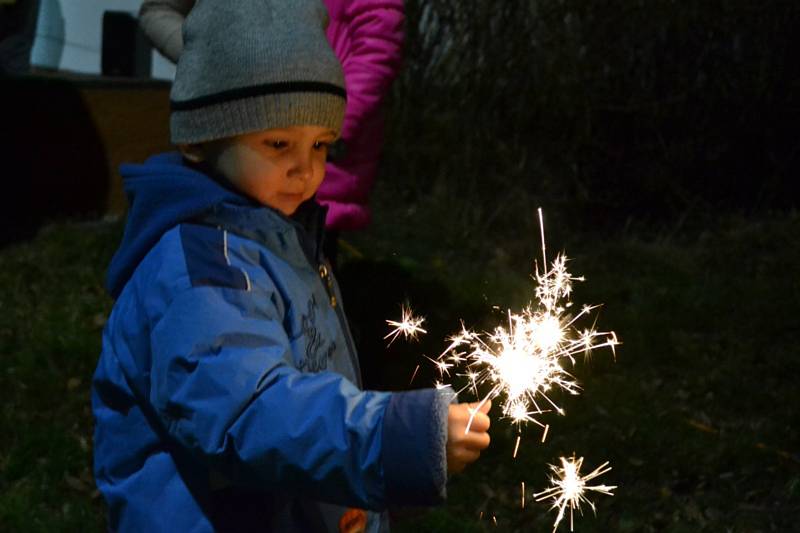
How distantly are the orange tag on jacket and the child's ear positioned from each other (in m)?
0.78

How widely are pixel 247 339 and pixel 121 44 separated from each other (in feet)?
25.9

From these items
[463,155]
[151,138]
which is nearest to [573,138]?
[463,155]

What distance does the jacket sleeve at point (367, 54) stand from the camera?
421cm

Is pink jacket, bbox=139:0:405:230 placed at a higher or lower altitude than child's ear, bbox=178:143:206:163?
lower

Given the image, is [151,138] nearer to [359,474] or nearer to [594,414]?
[594,414]

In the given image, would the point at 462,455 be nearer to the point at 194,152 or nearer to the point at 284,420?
the point at 284,420

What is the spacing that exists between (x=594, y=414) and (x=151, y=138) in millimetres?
4312

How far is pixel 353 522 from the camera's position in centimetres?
245

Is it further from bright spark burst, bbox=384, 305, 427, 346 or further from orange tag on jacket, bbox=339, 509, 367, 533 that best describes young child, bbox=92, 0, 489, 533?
bright spark burst, bbox=384, 305, 427, 346

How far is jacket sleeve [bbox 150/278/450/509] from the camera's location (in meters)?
1.90

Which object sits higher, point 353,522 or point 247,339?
point 247,339

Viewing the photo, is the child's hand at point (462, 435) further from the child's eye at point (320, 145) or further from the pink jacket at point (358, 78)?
the pink jacket at point (358, 78)

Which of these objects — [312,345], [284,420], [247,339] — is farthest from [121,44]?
[284,420]

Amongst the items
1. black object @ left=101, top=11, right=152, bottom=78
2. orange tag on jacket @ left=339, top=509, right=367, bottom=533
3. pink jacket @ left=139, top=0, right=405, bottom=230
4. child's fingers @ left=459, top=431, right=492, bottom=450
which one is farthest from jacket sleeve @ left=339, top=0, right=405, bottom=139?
black object @ left=101, top=11, right=152, bottom=78
